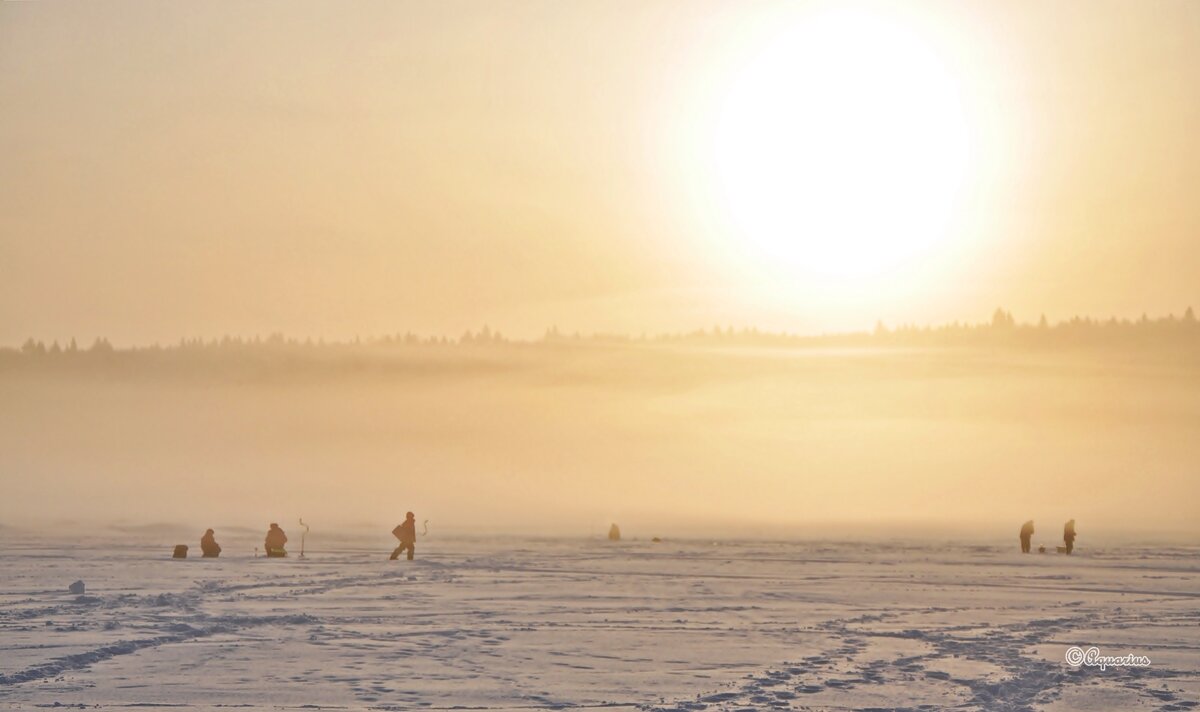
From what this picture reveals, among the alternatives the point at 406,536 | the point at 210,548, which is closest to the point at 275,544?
the point at 210,548

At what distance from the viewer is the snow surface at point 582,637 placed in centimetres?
1609

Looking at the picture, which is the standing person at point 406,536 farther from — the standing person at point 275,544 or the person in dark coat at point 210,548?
the person in dark coat at point 210,548

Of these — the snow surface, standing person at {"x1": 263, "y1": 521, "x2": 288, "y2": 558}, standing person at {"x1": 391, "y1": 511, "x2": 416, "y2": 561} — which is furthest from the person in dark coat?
standing person at {"x1": 391, "y1": 511, "x2": 416, "y2": 561}

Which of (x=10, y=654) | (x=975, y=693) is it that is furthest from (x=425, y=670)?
(x=975, y=693)

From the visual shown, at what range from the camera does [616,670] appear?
17.8m

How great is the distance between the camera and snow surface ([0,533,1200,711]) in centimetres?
1609

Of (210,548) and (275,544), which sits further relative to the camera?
(275,544)

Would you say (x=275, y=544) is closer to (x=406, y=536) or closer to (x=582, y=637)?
(x=406, y=536)

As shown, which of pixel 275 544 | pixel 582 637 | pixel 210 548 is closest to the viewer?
pixel 582 637

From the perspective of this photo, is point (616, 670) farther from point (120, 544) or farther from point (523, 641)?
point (120, 544)

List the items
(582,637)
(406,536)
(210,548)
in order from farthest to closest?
(210,548) < (406,536) < (582,637)

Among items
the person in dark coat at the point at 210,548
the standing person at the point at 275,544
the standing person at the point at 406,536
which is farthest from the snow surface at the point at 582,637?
the standing person at the point at 275,544

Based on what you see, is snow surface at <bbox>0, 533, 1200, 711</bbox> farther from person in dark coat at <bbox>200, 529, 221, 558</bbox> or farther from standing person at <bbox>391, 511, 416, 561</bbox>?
person in dark coat at <bbox>200, 529, 221, 558</bbox>

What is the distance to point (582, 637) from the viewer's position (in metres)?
21.1
